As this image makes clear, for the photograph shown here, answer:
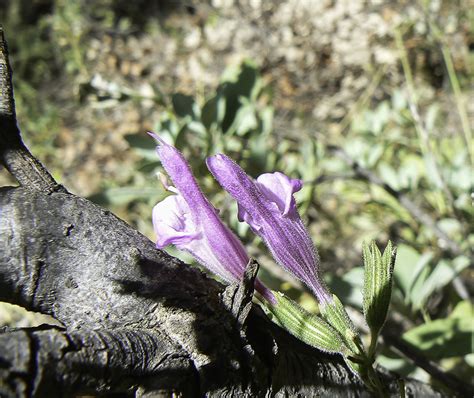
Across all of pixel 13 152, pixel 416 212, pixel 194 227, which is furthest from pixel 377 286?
pixel 416 212

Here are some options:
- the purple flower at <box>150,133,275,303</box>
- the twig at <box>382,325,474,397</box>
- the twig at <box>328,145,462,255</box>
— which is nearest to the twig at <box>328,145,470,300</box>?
the twig at <box>328,145,462,255</box>

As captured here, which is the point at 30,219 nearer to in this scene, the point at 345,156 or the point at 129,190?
the point at 129,190

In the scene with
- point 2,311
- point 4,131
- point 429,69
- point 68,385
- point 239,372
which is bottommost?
point 2,311

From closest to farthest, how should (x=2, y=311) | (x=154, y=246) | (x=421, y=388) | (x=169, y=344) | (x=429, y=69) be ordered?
(x=169, y=344) < (x=154, y=246) < (x=421, y=388) < (x=2, y=311) < (x=429, y=69)

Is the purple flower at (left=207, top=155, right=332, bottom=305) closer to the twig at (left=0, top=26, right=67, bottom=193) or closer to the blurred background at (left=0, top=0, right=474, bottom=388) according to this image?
the twig at (left=0, top=26, right=67, bottom=193)

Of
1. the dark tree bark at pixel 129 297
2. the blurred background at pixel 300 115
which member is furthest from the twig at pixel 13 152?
the blurred background at pixel 300 115

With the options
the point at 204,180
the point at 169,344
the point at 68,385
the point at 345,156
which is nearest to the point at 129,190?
the point at 204,180
